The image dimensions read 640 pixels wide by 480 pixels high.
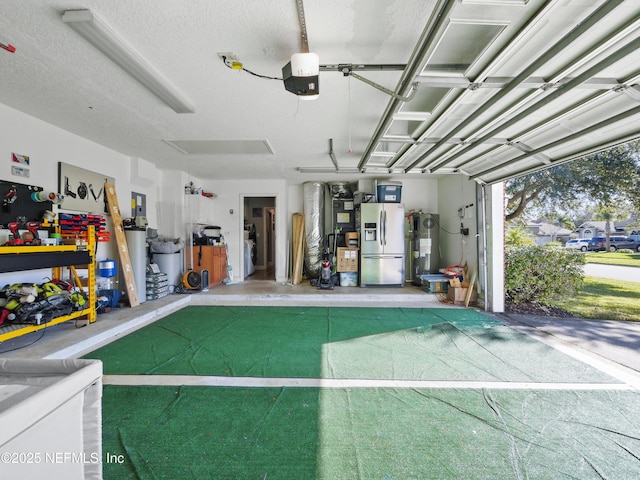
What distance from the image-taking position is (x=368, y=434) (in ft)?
5.89

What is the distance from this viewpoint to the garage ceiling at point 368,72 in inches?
67.3

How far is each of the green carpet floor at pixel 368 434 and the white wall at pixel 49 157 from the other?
308 cm

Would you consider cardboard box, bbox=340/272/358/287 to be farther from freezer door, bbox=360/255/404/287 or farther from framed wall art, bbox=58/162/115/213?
framed wall art, bbox=58/162/115/213

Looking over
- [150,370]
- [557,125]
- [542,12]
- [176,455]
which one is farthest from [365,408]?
[557,125]

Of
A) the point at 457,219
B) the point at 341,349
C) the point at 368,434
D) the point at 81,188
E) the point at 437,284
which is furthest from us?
the point at 457,219

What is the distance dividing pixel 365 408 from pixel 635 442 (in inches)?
67.1

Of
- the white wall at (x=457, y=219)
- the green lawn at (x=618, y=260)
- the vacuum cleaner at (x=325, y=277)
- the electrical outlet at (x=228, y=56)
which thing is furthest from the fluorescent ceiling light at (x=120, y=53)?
the green lawn at (x=618, y=260)

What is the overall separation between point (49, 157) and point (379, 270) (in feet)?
19.5

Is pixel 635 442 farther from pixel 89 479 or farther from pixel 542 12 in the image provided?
pixel 89 479

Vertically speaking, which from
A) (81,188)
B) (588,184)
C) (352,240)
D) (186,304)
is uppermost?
(588,184)

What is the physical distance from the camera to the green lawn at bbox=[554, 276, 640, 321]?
445 centimetres

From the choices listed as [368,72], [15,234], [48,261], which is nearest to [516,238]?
[368,72]

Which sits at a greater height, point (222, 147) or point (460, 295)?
point (222, 147)

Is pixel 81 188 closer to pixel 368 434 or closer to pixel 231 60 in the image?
pixel 231 60
